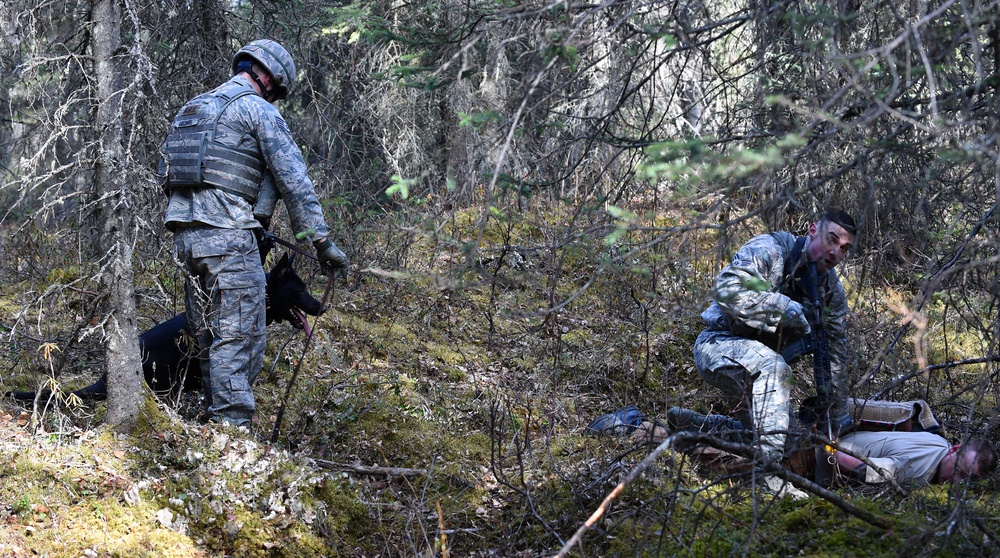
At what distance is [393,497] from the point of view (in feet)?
16.3

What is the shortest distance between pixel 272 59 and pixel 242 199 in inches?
38.1

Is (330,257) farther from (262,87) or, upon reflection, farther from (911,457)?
(911,457)

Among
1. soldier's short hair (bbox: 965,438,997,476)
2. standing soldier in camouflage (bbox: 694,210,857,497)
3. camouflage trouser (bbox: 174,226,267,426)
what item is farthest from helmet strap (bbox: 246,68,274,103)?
soldier's short hair (bbox: 965,438,997,476)

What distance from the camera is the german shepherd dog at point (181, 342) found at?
17.2ft

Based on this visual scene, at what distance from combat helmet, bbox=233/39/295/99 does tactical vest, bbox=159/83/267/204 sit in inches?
11.1

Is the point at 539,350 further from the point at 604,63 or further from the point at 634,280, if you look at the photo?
the point at 604,63

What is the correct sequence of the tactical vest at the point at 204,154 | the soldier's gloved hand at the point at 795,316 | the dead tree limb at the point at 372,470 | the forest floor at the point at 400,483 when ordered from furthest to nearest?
the dead tree limb at the point at 372,470 → the tactical vest at the point at 204,154 → the soldier's gloved hand at the point at 795,316 → the forest floor at the point at 400,483

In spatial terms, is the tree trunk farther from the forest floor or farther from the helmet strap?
the helmet strap

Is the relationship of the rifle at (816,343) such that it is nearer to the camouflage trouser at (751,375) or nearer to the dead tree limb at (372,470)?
the camouflage trouser at (751,375)

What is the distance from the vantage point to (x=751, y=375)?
5070 mm

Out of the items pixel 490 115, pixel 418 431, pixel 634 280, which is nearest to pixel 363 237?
pixel 634 280

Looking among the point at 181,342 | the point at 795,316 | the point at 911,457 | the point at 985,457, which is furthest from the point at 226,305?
the point at 985,457

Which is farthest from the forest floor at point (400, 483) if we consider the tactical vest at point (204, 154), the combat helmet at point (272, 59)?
the combat helmet at point (272, 59)

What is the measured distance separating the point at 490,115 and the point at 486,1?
149cm
